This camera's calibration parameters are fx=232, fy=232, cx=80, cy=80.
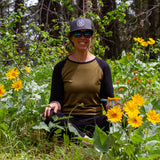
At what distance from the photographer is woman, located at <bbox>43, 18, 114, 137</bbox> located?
2.18m

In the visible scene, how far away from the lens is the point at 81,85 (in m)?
2.20

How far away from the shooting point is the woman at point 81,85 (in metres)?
2.18

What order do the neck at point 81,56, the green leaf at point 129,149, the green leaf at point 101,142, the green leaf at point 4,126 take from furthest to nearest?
1. the neck at point 81,56
2. the green leaf at point 4,126
3. the green leaf at point 101,142
4. the green leaf at point 129,149

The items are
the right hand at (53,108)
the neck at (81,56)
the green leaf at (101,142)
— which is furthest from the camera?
the neck at (81,56)

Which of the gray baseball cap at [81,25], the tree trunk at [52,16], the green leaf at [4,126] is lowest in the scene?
the green leaf at [4,126]

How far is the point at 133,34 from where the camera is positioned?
954 centimetres

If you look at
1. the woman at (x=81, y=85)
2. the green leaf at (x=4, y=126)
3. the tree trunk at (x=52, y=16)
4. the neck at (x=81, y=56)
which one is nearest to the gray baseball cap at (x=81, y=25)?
the woman at (x=81, y=85)

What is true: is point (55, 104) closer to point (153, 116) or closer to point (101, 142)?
point (101, 142)

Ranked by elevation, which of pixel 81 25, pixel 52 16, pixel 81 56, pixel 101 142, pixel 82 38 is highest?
pixel 52 16

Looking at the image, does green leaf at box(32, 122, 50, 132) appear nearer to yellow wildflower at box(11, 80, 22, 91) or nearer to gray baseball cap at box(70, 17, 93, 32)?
yellow wildflower at box(11, 80, 22, 91)

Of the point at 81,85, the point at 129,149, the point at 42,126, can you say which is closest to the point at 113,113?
the point at 129,149

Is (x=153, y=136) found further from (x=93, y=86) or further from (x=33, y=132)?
(x=33, y=132)

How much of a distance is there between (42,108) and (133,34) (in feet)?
26.9

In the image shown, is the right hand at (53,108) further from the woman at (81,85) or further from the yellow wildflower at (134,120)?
the yellow wildflower at (134,120)
